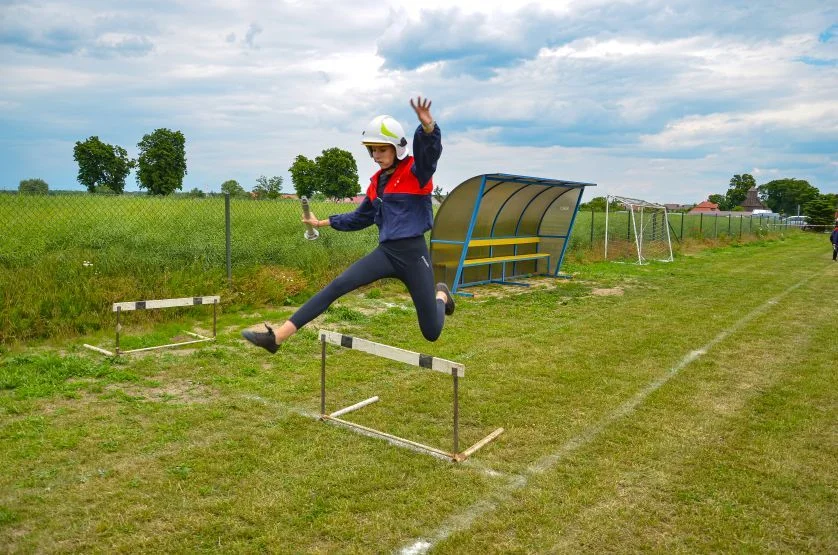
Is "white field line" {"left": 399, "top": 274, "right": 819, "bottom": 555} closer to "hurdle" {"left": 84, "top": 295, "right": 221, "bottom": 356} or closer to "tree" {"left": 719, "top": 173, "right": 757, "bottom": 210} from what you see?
"hurdle" {"left": 84, "top": 295, "right": 221, "bottom": 356}

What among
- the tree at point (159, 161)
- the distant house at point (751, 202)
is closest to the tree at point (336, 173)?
the tree at point (159, 161)

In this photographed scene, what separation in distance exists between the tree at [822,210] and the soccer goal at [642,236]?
56.2 meters

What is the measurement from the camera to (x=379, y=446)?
5188 mm

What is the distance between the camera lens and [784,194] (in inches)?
5285

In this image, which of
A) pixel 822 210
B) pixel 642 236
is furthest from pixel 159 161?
pixel 822 210

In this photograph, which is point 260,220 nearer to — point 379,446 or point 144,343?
point 144,343

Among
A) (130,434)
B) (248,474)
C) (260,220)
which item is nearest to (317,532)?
(248,474)

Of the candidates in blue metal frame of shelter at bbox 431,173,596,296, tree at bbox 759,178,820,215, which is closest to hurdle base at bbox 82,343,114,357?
blue metal frame of shelter at bbox 431,173,596,296

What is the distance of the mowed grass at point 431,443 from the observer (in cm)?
386

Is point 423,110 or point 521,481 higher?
point 423,110

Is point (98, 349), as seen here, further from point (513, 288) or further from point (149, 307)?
point (513, 288)

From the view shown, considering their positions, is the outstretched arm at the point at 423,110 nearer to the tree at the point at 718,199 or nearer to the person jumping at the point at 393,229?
the person jumping at the point at 393,229

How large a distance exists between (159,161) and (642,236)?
5926cm

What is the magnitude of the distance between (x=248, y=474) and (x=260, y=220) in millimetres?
11111
